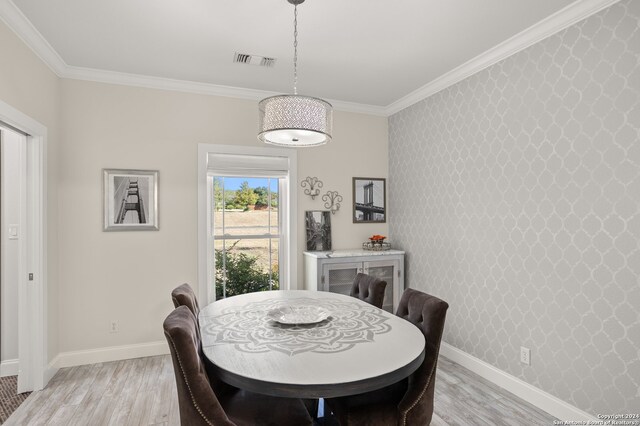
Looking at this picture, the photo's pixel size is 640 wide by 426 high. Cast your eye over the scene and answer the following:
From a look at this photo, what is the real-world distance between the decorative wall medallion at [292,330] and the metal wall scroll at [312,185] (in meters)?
1.91

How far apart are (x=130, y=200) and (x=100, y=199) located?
0.25 metres

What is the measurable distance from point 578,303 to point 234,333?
2.15 m

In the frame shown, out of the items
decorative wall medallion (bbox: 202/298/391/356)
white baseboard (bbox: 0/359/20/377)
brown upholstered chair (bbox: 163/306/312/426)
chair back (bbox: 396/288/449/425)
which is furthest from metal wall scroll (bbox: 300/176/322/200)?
white baseboard (bbox: 0/359/20/377)

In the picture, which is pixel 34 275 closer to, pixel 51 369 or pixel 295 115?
pixel 51 369

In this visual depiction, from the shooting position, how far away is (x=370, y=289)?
8.45ft

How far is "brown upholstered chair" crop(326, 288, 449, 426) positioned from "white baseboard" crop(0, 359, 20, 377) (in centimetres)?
290

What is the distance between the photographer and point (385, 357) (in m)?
1.51

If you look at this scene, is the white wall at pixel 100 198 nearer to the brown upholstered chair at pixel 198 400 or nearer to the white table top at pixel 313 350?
the white table top at pixel 313 350

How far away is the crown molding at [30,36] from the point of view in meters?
2.24

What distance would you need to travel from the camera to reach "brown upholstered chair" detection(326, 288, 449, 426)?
1.59 m

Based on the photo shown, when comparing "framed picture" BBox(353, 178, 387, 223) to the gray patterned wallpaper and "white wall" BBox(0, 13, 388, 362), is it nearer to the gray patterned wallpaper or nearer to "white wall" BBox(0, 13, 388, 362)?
the gray patterned wallpaper

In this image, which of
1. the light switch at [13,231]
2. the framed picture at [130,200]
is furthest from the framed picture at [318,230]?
the light switch at [13,231]

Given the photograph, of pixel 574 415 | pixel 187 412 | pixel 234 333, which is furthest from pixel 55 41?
pixel 574 415

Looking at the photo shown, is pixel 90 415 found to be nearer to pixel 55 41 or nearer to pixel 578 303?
pixel 55 41
